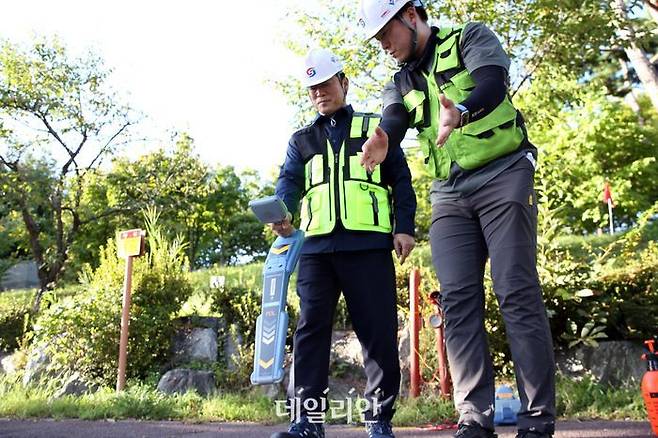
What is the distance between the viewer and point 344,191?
3.09m

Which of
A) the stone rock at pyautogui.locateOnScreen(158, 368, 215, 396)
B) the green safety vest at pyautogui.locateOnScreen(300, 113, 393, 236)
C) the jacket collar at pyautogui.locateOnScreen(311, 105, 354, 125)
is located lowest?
the stone rock at pyautogui.locateOnScreen(158, 368, 215, 396)

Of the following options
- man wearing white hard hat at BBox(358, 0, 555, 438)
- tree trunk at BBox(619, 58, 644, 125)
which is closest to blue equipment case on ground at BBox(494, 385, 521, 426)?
man wearing white hard hat at BBox(358, 0, 555, 438)

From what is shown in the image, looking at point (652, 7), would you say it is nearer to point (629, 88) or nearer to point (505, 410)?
point (505, 410)

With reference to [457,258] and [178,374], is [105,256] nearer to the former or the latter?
[178,374]

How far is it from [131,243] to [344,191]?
398 cm

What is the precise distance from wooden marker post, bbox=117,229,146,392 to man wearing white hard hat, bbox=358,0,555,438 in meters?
4.26

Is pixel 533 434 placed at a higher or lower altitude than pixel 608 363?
lower

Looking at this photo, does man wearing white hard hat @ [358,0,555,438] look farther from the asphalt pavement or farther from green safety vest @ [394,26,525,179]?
the asphalt pavement

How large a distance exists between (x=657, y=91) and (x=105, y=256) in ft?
33.2

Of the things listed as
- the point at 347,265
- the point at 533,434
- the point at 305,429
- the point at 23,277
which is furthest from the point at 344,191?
the point at 23,277

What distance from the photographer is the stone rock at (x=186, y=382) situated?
244 inches

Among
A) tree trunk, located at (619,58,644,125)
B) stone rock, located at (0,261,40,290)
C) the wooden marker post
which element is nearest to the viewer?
the wooden marker post

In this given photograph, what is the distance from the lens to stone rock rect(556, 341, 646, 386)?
18.0ft

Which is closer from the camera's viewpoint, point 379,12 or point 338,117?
point 379,12
